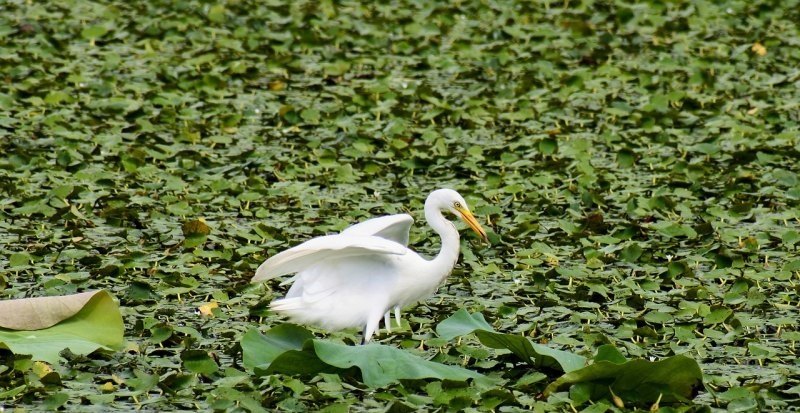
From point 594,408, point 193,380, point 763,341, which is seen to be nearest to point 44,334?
point 193,380

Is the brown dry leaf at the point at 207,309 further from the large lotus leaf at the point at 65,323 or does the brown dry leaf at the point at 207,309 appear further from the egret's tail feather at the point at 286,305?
the large lotus leaf at the point at 65,323

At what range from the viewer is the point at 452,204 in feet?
17.8

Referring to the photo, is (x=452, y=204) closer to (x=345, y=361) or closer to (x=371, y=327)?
(x=371, y=327)

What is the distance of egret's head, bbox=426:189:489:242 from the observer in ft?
17.7

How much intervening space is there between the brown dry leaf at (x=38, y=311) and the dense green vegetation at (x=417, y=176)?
0.64 ft

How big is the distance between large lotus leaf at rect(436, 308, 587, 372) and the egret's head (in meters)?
0.63

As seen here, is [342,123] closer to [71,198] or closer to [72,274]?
[71,198]

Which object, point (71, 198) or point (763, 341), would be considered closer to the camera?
point (763, 341)

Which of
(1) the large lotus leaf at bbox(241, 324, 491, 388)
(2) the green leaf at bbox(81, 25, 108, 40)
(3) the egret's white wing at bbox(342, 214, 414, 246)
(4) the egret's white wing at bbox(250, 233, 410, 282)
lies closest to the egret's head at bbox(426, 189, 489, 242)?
(3) the egret's white wing at bbox(342, 214, 414, 246)

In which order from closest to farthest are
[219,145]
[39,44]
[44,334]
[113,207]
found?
[44,334] < [113,207] < [219,145] < [39,44]

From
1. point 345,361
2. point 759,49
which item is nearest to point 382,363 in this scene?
point 345,361

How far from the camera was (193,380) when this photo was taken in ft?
15.1

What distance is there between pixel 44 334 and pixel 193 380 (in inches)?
21.7

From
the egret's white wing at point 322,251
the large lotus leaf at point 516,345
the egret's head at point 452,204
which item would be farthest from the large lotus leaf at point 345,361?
the egret's head at point 452,204
